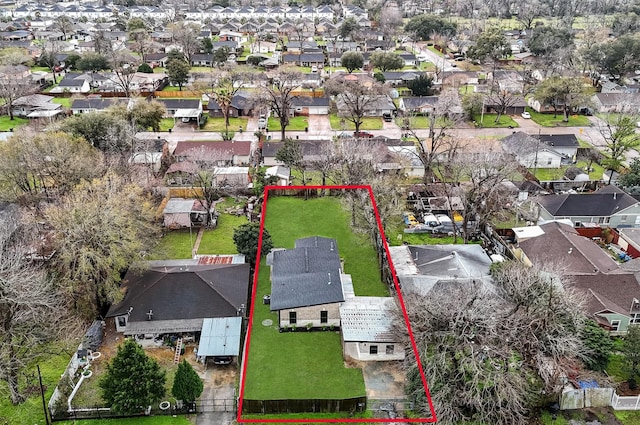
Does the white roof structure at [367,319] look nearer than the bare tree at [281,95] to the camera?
Yes

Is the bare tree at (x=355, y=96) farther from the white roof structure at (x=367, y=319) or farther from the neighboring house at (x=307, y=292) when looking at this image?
the white roof structure at (x=367, y=319)

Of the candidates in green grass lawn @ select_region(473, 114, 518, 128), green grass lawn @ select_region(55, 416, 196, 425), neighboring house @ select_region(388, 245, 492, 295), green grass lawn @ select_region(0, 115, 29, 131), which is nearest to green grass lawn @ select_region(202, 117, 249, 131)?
green grass lawn @ select_region(0, 115, 29, 131)

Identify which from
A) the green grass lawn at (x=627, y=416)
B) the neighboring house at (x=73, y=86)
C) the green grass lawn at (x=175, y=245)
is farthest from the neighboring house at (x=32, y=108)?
the green grass lawn at (x=627, y=416)

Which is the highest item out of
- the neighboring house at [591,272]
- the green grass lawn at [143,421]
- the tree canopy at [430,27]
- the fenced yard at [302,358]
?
the tree canopy at [430,27]

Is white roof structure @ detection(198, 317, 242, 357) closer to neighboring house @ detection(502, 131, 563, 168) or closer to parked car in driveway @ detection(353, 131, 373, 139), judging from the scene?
neighboring house @ detection(502, 131, 563, 168)

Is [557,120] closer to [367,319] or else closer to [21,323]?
[367,319]

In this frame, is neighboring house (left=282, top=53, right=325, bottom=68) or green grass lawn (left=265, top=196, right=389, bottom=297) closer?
green grass lawn (left=265, top=196, right=389, bottom=297)
